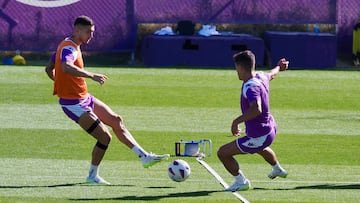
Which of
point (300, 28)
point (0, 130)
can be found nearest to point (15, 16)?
point (300, 28)

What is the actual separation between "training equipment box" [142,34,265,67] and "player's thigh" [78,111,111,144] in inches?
622

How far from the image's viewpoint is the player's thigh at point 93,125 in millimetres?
13227

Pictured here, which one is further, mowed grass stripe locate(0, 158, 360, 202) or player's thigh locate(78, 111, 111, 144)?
player's thigh locate(78, 111, 111, 144)

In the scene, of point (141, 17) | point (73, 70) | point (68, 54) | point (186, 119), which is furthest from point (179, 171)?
point (141, 17)

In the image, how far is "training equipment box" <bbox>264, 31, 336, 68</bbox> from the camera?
1161 inches

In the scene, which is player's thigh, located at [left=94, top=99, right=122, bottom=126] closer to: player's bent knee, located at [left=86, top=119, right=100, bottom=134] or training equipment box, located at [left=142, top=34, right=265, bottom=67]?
player's bent knee, located at [left=86, top=119, right=100, bottom=134]

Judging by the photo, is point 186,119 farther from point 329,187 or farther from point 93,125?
point 329,187

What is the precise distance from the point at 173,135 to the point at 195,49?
11931 millimetres

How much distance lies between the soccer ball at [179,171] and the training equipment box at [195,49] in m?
15.9

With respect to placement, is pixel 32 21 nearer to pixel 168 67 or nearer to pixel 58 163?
pixel 168 67

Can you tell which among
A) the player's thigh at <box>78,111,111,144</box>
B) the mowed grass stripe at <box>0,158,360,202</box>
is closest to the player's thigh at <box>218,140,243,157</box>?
the mowed grass stripe at <box>0,158,360,202</box>

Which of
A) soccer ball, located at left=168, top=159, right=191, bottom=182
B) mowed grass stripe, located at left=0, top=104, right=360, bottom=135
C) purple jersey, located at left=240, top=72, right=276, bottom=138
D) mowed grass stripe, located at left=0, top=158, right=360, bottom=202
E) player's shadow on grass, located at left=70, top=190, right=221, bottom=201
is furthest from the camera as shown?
mowed grass stripe, located at left=0, top=104, right=360, bottom=135

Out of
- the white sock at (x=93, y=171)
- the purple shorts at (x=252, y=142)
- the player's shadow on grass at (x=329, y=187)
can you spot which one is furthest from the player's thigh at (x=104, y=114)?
the player's shadow on grass at (x=329, y=187)

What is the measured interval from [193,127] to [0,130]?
318 cm
